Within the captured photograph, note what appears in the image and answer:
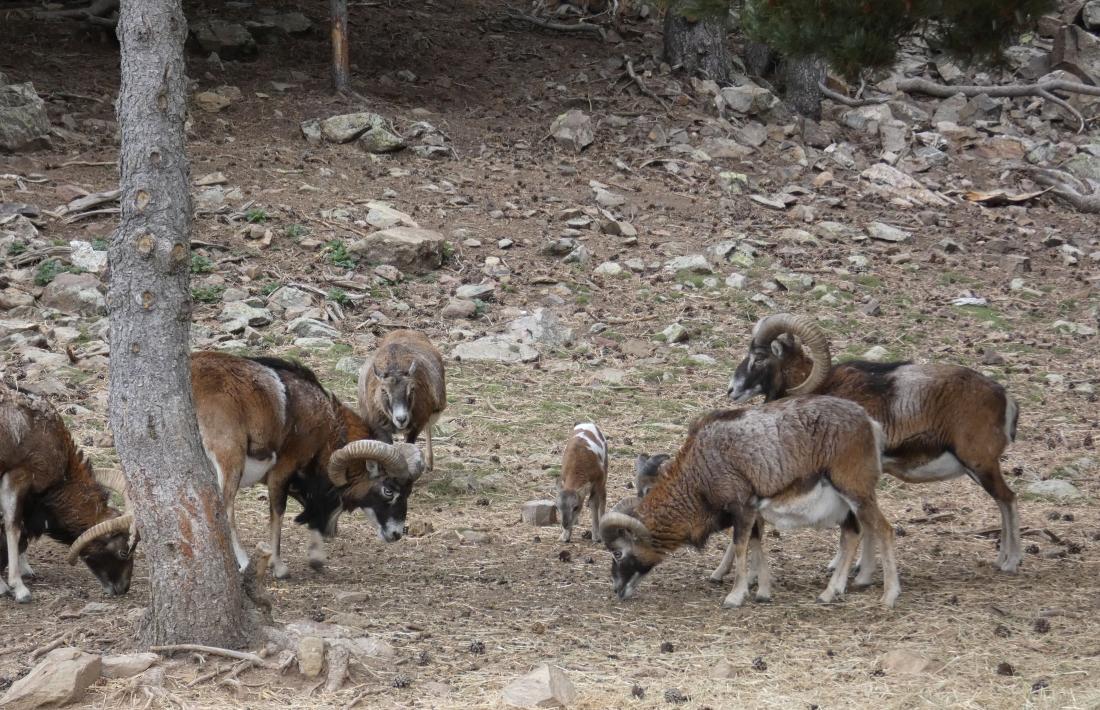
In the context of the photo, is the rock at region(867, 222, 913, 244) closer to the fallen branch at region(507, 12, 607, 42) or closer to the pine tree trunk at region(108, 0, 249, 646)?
the fallen branch at region(507, 12, 607, 42)

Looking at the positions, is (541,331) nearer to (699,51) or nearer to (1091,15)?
(699,51)

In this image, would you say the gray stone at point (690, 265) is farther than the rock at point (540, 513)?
Yes

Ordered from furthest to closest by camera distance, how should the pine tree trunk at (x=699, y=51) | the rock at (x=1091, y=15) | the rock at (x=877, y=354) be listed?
the rock at (x=1091, y=15) < the pine tree trunk at (x=699, y=51) < the rock at (x=877, y=354)

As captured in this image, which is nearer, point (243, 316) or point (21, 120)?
point (243, 316)

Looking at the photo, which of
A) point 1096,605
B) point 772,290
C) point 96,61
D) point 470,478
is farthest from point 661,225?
point 1096,605

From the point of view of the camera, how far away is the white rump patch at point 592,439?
36.5 ft

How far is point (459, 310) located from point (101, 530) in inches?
338

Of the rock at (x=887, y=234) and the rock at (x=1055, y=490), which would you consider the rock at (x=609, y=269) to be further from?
the rock at (x=1055, y=490)

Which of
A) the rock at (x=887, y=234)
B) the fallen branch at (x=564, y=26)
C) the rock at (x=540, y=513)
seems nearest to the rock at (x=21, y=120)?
the fallen branch at (x=564, y=26)

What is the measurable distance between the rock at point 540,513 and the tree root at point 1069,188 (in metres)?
15.4

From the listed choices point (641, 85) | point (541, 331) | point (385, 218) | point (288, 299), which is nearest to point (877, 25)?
point (541, 331)

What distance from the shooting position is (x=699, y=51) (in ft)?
83.6

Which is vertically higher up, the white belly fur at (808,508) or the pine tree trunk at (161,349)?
the pine tree trunk at (161,349)

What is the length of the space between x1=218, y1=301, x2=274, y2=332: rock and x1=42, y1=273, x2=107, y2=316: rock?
1473 millimetres
